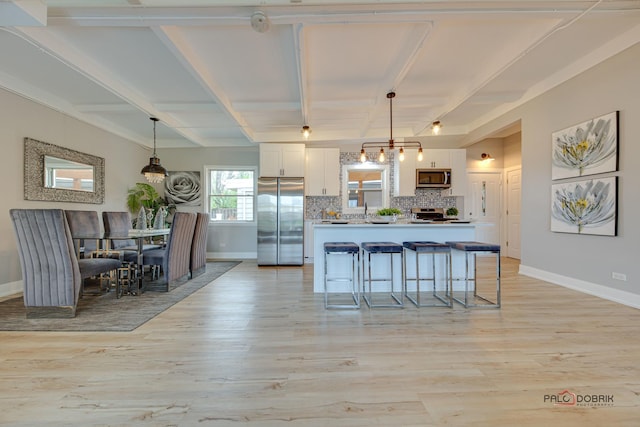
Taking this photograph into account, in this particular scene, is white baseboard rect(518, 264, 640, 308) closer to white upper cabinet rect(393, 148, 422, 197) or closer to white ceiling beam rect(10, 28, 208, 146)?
white upper cabinet rect(393, 148, 422, 197)

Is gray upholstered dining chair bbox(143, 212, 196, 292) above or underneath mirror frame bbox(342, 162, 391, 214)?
underneath

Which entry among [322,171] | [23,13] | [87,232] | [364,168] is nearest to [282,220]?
[322,171]

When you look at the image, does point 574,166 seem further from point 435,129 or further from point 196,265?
point 196,265

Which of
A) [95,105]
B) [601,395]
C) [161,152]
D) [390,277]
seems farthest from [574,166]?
[161,152]

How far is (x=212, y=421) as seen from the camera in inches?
53.5

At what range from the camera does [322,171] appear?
6.06m

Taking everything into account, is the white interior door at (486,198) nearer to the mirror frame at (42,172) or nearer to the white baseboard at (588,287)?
the white baseboard at (588,287)

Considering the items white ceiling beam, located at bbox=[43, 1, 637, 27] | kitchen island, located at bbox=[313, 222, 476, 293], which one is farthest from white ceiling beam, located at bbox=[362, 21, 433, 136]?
kitchen island, located at bbox=[313, 222, 476, 293]

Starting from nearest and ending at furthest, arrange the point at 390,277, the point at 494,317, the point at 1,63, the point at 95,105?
1. the point at 494,317
2. the point at 1,63
3. the point at 390,277
4. the point at 95,105

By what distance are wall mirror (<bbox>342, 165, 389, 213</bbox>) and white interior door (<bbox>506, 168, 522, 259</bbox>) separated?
9.11 feet

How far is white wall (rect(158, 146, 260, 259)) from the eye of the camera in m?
6.49

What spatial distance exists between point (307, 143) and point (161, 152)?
343 cm

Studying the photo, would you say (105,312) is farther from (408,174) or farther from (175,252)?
(408,174)

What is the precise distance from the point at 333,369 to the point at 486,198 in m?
6.04
